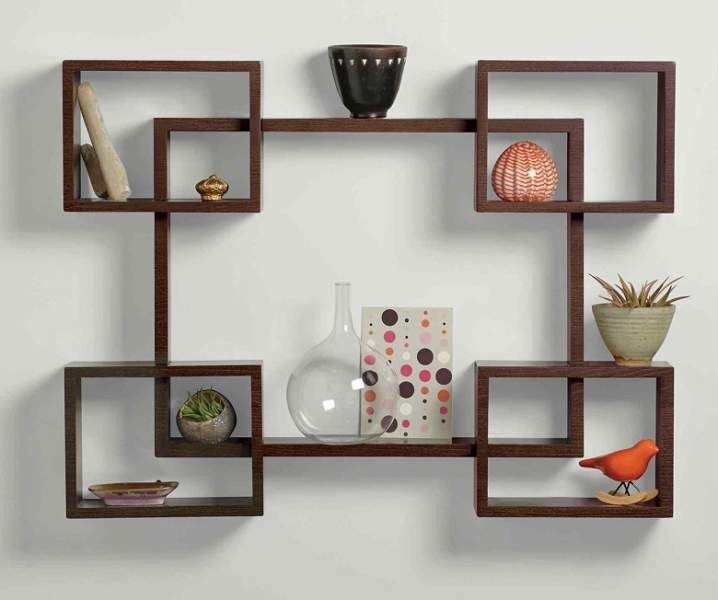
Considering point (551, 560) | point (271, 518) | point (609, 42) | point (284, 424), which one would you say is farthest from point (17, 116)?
point (551, 560)

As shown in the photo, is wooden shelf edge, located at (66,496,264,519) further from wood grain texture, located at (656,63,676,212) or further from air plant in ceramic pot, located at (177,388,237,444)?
wood grain texture, located at (656,63,676,212)

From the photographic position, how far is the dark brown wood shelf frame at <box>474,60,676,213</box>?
1.80 m

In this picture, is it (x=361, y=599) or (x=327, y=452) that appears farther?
(x=361, y=599)

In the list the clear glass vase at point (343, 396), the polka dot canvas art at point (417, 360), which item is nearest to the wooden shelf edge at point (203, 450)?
the clear glass vase at point (343, 396)

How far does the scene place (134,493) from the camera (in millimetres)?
1852

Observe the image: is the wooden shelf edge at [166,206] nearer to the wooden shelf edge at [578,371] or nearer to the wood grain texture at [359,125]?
the wood grain texture at [359,125]

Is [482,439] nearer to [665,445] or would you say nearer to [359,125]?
[665,445]

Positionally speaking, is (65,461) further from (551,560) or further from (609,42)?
(609,42)

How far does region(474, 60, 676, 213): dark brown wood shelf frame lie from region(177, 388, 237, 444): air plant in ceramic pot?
1.88 feet

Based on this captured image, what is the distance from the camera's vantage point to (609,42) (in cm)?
192

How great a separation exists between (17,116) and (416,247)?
0.76 metres

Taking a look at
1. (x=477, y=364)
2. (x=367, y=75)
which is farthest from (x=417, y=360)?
(x=367, y=75)

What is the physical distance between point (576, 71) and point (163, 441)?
0.98 metres

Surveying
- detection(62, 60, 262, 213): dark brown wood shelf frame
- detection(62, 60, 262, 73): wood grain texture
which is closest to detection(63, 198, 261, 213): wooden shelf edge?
detection(62, 60, 262, 213): dark brown wood shelf frame
